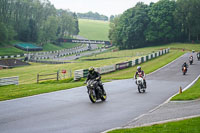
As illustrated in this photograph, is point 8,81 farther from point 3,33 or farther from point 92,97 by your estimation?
point 3,33

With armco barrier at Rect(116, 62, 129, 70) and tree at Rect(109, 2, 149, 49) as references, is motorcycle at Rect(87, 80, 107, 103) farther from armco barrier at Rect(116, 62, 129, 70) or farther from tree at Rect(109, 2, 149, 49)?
tree at Rect(109, 2, 149, 49)

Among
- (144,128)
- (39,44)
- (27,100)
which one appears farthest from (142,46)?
(144,128)

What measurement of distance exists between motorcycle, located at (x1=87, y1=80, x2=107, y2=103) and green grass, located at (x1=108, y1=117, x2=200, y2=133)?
6845 mm

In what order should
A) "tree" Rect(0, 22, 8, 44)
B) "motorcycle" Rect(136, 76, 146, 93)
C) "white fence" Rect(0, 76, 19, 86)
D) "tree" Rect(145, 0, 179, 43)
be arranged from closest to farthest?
1. "motorcycle" Rect(136, 76, 146, 93)
2. "white fence" Rect(0, 76, 19, 86)
3. "tree" Rect(0, 22, 8, 44)
4. "tree" Rect(145, 0, 179, 43)

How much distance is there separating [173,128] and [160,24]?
332ft

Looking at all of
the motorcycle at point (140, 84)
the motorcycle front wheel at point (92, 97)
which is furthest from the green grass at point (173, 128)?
the motorcycle at point (140, 84)

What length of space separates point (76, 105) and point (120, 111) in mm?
2952

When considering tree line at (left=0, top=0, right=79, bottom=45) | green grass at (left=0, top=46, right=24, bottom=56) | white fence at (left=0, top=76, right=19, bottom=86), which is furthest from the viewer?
tree line at (left=0, top=0, right=79, bottom=45)

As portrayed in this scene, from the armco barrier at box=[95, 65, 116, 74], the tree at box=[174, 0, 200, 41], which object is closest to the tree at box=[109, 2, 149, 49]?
the tree at box=[174, 0, 200, 41]

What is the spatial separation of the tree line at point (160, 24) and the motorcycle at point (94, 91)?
91.6m

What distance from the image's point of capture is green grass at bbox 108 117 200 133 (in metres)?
9.19

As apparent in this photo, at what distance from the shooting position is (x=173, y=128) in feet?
31.2

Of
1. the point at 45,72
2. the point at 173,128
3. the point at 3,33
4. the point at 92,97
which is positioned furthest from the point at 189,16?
the point at 173,128

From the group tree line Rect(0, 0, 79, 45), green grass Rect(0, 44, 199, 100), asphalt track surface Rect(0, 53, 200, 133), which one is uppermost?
tree line Rect(0, 0, 79, 45)
